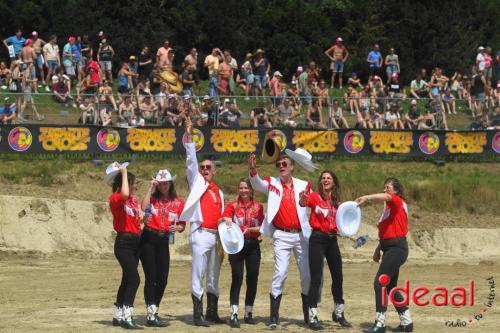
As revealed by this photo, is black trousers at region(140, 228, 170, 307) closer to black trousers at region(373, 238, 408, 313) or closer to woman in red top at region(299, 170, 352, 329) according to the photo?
woman in red top at region(299, 170, 352, 329)

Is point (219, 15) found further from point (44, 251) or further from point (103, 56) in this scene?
point (44, 251)

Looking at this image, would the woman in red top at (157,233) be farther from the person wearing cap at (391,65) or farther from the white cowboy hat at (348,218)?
the person wearing cap at (391,65)

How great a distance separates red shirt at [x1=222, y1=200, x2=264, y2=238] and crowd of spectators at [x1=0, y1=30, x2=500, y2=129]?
12.1 m

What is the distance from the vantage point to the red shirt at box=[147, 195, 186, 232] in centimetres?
1461

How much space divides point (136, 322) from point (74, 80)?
18438mm

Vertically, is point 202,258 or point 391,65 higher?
point 391,65

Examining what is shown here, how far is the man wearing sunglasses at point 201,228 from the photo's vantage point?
14873mm

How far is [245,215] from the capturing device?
15.2m

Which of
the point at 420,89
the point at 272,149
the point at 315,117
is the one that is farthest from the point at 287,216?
the point at 420,89

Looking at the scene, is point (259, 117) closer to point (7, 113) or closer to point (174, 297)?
point (7, 113)

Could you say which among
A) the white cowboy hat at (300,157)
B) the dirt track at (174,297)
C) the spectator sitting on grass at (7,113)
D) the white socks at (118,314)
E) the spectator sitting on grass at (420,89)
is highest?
the spectator sitting on grass at (420,89)

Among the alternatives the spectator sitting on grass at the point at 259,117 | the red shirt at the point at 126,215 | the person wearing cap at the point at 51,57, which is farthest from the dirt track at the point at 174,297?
the person wearing cap at the point at 51,57

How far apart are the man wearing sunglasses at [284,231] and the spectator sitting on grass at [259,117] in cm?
1399

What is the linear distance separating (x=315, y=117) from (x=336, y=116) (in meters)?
0.55
